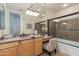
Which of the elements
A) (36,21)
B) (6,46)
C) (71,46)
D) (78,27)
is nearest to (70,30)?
(78,27)

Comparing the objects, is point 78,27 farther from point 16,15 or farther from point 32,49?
point 16,15

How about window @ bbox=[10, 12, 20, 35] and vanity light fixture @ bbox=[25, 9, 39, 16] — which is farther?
vanity light fixture @ bbox=[25, 9, 39, 16]

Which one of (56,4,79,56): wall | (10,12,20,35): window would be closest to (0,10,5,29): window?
(10,12,20,35): window

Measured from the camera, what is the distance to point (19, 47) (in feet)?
6.40

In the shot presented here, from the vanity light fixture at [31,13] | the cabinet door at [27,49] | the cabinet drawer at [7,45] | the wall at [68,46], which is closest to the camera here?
the cabinet drawer at [7,45]

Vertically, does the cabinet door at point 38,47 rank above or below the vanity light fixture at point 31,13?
below

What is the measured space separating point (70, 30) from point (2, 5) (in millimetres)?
2666

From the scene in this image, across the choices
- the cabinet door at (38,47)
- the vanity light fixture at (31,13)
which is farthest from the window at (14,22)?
the cabinet door at (38,47)

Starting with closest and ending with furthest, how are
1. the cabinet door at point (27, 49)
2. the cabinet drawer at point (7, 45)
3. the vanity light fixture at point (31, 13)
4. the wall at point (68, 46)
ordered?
the cabinet drawer at point (7, 45) < the cabinet door at point (27, 49) < the vanity light fixture at point (31, 13) < the wall at point (68, 46)

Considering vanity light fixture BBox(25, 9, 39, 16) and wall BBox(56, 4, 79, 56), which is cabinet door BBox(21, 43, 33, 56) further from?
wall BBox(56, 4, 79, 56)

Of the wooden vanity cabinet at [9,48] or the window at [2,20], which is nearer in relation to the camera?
the wooden vanity cabinet at [9,48]

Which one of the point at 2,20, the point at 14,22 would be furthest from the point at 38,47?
the point at 2,20

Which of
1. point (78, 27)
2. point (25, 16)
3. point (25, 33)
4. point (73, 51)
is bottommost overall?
point (73, 51)

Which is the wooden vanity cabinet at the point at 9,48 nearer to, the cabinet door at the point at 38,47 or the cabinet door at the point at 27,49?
the cabinet door at the point at 27,49
